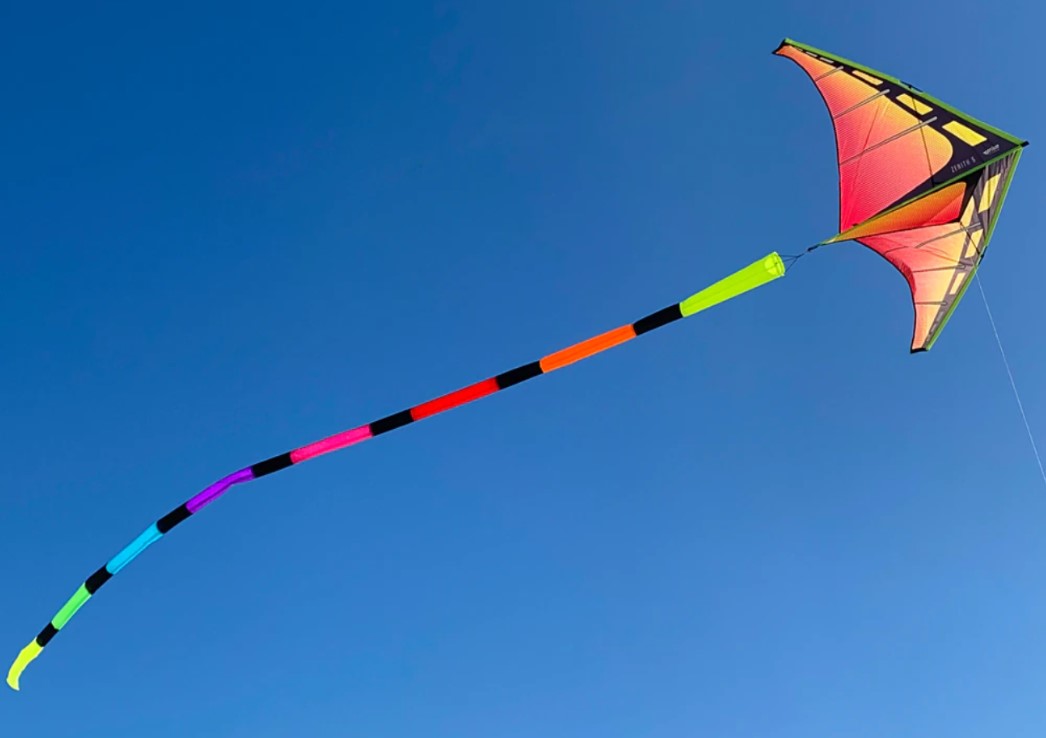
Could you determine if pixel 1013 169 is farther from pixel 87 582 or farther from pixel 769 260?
pixel 87 582

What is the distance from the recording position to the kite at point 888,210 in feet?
27.7

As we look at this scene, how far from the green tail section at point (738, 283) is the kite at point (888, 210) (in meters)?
0.01

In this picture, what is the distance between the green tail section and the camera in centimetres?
756

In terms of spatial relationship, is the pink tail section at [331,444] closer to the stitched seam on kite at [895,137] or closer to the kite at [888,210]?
the kite at [888,210]

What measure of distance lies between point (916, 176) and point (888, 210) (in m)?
0.90

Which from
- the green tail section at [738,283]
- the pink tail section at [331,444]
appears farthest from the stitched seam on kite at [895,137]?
the pink tail section at [331,444]

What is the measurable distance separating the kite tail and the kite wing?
185 cm

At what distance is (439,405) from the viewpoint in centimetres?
842

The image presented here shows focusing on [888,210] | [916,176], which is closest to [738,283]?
[888,210]

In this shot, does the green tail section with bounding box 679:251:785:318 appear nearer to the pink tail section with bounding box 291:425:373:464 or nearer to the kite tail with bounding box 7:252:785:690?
the kite tail with bounding box 7:252:785:690

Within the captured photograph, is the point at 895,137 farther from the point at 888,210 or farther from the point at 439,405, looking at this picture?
the point at 439,405

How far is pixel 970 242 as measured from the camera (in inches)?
419

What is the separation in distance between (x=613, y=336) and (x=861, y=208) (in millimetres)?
4620

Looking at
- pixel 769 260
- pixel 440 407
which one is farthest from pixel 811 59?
pixel 440 407
